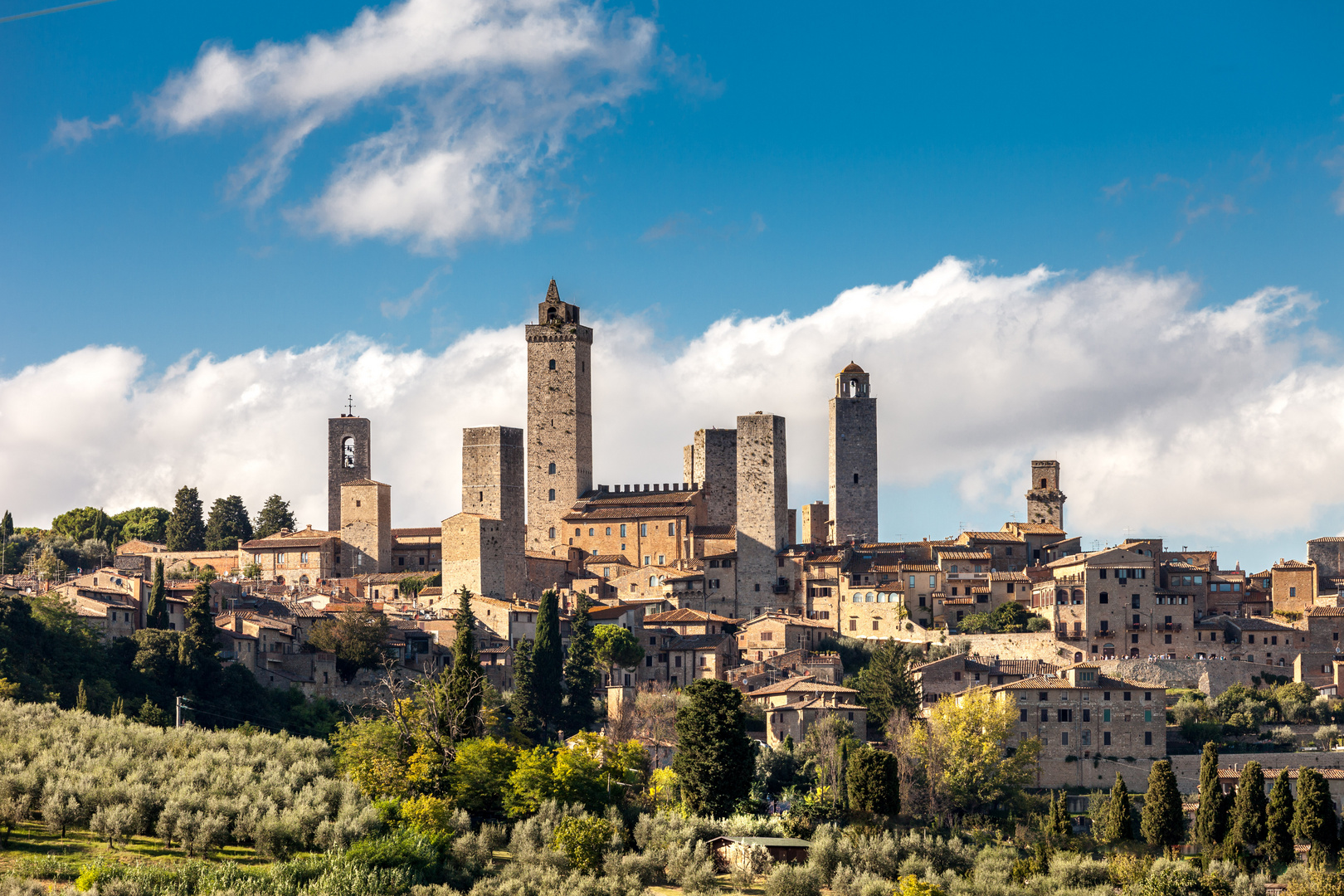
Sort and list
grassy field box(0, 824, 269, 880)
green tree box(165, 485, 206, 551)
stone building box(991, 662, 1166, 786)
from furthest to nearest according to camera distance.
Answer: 1. green tree box(165, 485, 206, 551)
2. stone building box(991, 662, 1166, 786)
3. grassy field box(0, 824, 269, 880)

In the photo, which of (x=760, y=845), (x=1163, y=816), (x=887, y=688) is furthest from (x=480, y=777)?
(x=887, y=688)

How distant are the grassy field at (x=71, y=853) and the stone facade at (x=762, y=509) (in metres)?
46.6

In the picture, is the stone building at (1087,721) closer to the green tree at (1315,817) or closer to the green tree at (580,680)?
the green tree at (1315,817)

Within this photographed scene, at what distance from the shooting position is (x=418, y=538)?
88.9 metres

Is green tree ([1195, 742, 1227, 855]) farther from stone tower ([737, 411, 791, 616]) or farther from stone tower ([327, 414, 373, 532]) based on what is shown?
stone tower ([327, 414, 373, 532])

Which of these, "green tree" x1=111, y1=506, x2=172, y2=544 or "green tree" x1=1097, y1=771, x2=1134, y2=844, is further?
"green tree" x1=111, y1=506, x2=172, y2=544

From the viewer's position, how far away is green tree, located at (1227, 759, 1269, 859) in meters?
46.6

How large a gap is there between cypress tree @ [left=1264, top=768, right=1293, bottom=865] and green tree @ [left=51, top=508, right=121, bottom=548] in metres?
67.2

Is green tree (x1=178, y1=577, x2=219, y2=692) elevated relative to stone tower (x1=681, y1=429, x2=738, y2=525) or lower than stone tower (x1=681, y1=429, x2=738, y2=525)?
lower

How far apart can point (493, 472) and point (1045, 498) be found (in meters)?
26.0

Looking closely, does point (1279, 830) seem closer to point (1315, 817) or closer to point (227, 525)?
point (1315, 817)

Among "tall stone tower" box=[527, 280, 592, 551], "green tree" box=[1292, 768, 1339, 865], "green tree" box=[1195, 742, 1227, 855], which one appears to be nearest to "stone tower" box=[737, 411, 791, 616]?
"tall stone tower" box=[527, 280, 592, 551]

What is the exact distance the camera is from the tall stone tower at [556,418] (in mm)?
90438

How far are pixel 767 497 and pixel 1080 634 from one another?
57.3 feet
